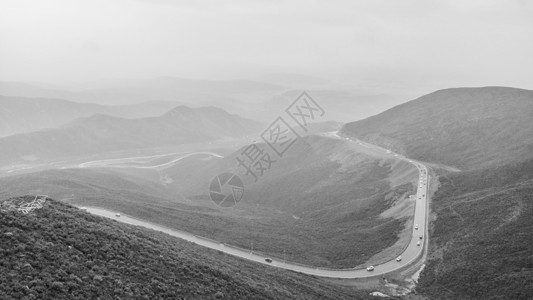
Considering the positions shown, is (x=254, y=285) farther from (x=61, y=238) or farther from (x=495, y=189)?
(x=495, y=189)

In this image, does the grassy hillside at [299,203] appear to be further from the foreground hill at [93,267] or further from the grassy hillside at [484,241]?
the foreground hill at [93,267]

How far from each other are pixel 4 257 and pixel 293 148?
129 meters

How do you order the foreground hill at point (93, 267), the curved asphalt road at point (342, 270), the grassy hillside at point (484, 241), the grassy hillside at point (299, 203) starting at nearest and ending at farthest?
the foreground hill at point (93, 267)
the grassy hillside at point (484, 241)
the curved asphalt road at point (342, 270)
the grassy hillside at point (299, 203)

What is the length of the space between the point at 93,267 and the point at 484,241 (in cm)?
4204

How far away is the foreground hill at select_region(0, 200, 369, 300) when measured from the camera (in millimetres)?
20438

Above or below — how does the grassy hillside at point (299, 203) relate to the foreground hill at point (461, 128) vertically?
below

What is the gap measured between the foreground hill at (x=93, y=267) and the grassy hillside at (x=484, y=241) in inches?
621

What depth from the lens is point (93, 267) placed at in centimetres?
2323

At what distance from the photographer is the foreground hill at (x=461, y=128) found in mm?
86125

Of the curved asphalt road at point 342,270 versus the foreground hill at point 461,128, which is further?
the foreground hill at point 461,128

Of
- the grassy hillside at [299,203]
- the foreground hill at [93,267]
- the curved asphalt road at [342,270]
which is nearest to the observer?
the foreground hill at [93,267]

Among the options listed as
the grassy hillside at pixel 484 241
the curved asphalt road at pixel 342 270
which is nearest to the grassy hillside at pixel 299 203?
the curved asphalt road at pixel 342 270

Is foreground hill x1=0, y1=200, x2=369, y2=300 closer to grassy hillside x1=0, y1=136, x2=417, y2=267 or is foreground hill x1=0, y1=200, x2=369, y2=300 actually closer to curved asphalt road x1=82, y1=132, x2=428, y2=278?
curved asphalt road x1=82, y1=132, x2=428, y2=278

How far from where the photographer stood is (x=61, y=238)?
25.4 m
